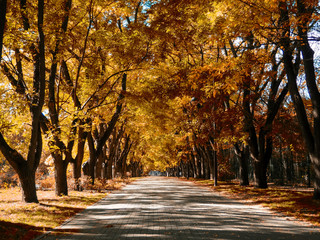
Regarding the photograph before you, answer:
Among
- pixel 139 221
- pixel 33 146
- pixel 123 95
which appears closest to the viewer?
pixel 139 221

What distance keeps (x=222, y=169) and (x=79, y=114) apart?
23454mm

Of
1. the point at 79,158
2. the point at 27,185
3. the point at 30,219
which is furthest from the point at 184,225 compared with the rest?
the point at 79,158

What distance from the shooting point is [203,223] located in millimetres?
7582

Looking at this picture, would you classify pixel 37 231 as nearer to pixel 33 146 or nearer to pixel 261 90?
pixel 33 146

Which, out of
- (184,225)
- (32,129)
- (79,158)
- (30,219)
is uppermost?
(32,129)

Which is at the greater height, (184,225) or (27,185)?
(27,185)

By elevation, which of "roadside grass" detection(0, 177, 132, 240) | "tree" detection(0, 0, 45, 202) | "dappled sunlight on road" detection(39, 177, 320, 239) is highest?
"tree" detection(0, 0, 45, 202)

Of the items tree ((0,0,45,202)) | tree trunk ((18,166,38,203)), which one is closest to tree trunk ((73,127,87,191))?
tree ((0,0,45,202))

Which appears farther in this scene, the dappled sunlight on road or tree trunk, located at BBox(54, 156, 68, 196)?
tree trunk, located at BBox(54, 156, 68, 196)

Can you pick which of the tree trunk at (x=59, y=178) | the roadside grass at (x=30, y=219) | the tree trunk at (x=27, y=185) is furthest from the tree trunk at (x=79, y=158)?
the roadside grass at (x=30, y=219)

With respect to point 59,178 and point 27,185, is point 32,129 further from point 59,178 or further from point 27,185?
point 59,178

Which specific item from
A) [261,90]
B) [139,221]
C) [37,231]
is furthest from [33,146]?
[261,90]

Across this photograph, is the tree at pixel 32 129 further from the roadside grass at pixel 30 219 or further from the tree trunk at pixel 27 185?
the roadside grass at pixel 30 219

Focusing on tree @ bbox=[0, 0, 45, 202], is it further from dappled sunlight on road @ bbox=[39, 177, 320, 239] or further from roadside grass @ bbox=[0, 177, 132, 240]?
dappled sunlight on road @ bbox=[39, 177, 320, 239]
